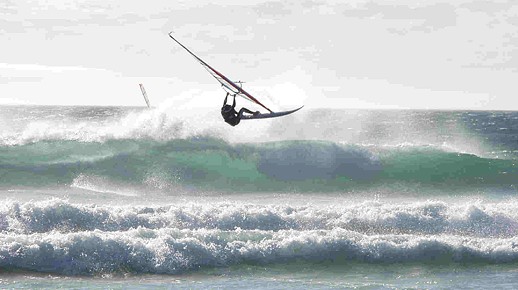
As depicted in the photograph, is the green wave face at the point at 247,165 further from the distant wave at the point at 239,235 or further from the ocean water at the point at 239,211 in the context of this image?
the distant wave at the point at 239,235

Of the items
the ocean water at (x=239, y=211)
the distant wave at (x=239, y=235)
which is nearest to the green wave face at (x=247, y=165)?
the ocean water at (x=239, y=211)

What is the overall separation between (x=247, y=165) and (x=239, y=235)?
10.8 m

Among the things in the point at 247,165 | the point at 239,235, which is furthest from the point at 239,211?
the point at 247,165

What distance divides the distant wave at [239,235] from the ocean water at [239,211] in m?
0.03

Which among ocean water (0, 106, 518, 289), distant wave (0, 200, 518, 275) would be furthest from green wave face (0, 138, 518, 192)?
distant wave (0, 200, 518, 275)

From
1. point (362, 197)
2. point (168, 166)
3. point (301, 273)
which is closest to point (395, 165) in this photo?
point (362, 197)

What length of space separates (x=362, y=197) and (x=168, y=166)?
724 cm

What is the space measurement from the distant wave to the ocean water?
0.11ft

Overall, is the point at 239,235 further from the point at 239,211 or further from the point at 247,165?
the point at 247,165

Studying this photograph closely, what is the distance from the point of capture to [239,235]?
47.9ft

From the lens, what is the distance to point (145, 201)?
20219 mm

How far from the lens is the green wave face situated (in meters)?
23.8

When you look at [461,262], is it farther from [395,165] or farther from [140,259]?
[395,165]

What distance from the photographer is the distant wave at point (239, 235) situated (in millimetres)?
13180
